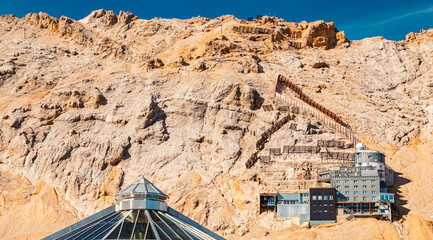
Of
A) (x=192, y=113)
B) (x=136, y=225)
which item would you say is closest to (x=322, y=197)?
(x=192, y=113)

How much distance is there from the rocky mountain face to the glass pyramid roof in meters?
45.6

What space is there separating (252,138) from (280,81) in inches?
629

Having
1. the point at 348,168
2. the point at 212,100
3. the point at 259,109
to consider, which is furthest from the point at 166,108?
the point at 348,168

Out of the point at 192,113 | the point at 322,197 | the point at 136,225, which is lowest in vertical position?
the point at 136,225

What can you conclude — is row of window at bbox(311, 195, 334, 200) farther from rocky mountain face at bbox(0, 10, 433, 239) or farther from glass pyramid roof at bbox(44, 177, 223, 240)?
glass pyramid roof at bbox(44, 177, 223, 240)

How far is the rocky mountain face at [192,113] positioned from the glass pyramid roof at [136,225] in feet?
150

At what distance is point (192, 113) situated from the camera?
95.8m

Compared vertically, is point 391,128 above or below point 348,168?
above

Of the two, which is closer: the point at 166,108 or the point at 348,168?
the point at 348,168

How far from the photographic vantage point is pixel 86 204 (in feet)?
281

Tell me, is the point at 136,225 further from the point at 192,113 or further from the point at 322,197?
the point at 192,113

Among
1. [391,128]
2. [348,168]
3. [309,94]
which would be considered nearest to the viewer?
[348,168]

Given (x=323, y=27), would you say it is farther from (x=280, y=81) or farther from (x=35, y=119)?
(x=35, y=119)

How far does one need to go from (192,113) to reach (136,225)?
66.7m
